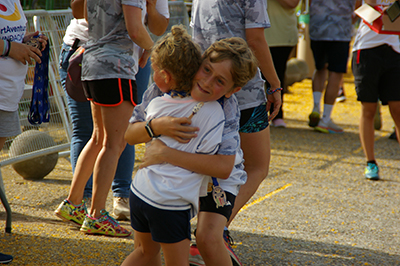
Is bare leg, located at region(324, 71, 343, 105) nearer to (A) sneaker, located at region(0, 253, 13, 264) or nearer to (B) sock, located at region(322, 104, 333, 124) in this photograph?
(B) sock, located at region(322, 104, 333, 124)

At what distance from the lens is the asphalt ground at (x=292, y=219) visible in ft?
9.65

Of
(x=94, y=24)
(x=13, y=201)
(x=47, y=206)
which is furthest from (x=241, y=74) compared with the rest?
(x=13, y=201)

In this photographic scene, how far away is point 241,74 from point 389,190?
10.1 ft

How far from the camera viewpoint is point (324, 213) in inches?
149

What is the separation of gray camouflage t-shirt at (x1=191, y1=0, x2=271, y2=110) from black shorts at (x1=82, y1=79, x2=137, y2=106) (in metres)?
0.59

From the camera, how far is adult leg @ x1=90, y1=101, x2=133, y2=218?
9.87ft

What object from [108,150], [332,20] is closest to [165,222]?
[108,150]

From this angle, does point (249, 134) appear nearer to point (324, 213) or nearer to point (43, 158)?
point (324, 213)

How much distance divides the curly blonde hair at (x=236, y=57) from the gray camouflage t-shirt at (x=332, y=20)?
4.84 m

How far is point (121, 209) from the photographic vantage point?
3492mm

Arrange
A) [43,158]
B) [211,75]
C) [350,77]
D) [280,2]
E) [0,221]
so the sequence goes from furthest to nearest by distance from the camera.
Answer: [350,77], [280,2], [43,158], [0,221], [211,75]

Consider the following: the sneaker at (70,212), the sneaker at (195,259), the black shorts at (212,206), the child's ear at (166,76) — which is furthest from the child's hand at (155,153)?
the sneaker at (70,212)

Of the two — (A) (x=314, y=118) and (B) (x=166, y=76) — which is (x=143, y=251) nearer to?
(B) (x=166, y=76)

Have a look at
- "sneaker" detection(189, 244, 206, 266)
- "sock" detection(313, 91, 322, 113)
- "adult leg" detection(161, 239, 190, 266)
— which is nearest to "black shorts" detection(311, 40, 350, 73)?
"sock" detection(313, 91, 322, 113)
